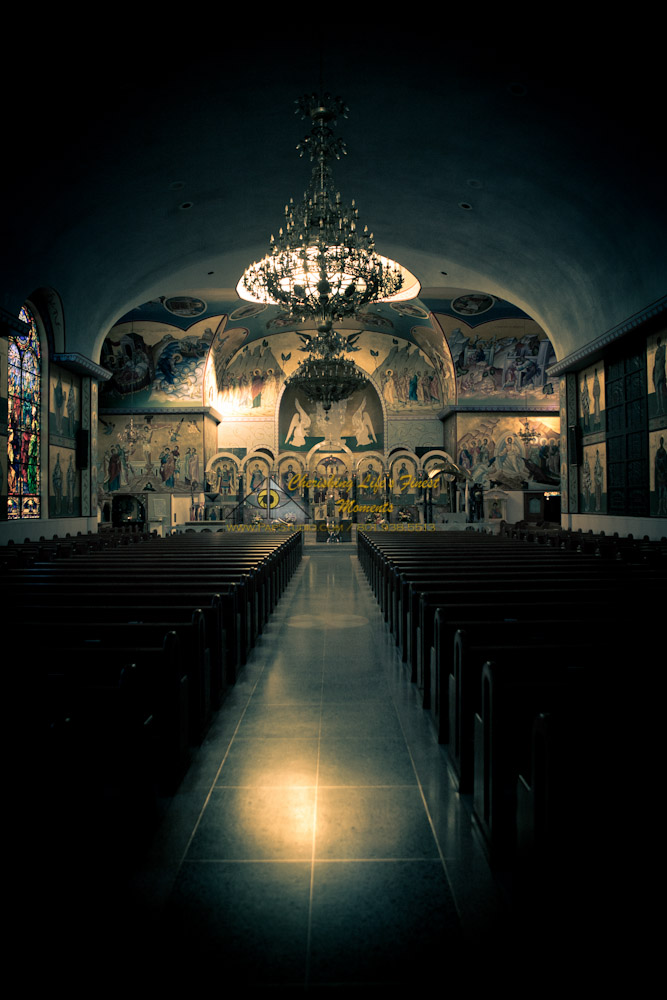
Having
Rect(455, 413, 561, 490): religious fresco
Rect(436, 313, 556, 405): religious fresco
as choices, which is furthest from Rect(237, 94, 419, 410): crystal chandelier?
Rect(455, 413, 561, 490): religious fresco

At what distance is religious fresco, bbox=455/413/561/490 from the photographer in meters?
25.1

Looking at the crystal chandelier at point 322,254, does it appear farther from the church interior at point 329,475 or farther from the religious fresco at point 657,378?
the religious fresco at point 657,378

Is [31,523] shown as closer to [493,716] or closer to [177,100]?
[177,100]

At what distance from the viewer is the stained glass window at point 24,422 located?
42.7 ft

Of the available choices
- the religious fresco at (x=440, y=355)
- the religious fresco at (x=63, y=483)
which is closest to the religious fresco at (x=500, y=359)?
the religious fresco at (x=440, y=355)

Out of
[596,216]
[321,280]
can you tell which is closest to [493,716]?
[321,280]

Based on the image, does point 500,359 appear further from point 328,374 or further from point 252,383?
point 328,374

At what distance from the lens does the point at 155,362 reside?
80.5ft

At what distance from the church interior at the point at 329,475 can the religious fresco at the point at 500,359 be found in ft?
0.34

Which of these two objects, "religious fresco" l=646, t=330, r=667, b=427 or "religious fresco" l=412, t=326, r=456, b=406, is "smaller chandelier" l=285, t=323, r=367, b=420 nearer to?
"religious fresco" l=646, t=330, r=667, b=427

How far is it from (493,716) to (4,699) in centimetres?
192

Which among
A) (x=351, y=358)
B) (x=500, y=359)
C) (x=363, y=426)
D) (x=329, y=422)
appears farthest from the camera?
(x=329, y=422)

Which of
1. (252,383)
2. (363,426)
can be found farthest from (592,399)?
(252,383)

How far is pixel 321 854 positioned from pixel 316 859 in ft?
0.14
